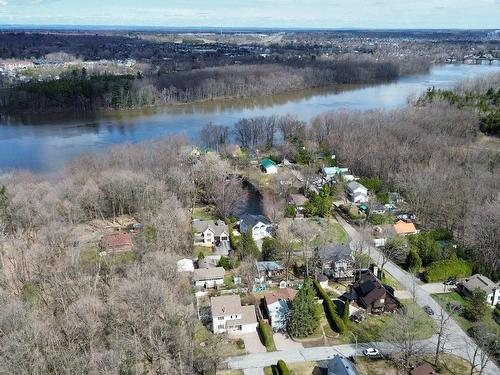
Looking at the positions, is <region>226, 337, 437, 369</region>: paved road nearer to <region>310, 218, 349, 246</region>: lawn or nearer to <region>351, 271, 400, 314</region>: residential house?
<region>351, 271, 400, 314</region>: residential house

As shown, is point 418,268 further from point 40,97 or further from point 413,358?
point 40,97

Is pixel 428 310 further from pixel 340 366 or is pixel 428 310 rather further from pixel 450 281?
pixel 340 366

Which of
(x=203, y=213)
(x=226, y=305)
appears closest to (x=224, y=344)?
(x=226, y=305)

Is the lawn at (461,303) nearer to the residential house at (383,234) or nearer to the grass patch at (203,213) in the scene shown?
the residential house at (383,234)

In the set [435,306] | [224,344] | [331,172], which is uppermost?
[331,172]

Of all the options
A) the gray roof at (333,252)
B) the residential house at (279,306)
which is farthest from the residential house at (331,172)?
the residential house at (279,306)

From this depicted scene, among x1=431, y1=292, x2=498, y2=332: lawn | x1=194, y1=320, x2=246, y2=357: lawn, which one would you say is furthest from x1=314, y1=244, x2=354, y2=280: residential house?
x1=194, y1=320, x2=246, y2=357: lawn

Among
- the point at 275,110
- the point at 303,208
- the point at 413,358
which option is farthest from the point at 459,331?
the point at 275,110
